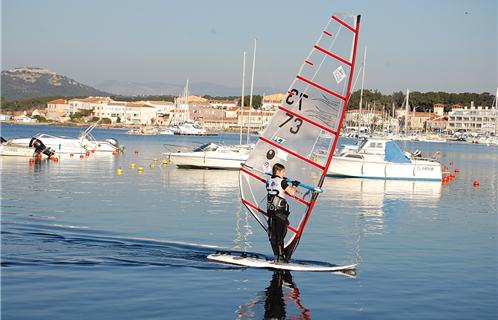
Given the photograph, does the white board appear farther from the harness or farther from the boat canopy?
the boat canopy

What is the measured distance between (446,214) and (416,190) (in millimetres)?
8901

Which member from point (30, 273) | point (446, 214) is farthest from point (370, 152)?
point (30, 273)

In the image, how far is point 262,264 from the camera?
14.0m

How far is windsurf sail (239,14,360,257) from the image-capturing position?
541 inches

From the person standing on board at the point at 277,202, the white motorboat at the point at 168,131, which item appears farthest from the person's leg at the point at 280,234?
the white motorboat at the point at 168,131

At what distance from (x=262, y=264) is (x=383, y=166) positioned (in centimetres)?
2625

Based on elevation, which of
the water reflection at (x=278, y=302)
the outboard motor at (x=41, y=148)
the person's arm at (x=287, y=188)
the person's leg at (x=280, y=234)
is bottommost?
the water reflection at (x=278, y=302)

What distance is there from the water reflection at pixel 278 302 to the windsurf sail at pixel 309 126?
3.65ft

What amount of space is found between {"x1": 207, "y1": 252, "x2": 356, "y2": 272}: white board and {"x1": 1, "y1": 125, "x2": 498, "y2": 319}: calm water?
15 cm

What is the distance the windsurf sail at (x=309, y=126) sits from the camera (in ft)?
45.1

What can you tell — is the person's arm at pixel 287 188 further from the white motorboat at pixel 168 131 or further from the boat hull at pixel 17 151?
the white motorboat at pixel 168 131

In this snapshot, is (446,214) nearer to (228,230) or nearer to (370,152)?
(228,230)

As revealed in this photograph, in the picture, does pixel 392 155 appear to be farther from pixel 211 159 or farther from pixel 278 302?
pixel 278 302

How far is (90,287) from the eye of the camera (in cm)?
1217
